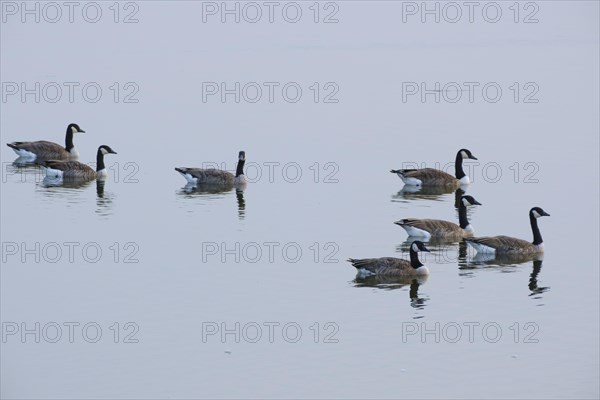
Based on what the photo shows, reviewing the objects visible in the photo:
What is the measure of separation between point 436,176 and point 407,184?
738 millimetres

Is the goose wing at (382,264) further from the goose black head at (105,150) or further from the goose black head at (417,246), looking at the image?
the goose black head at (105,150)

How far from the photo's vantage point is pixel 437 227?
25109 mm

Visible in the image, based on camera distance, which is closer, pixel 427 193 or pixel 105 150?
pixel 427 193

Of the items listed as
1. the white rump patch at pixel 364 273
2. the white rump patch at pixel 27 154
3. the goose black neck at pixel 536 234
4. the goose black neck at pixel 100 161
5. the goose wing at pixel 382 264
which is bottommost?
the white rump patch at pixel 364 273

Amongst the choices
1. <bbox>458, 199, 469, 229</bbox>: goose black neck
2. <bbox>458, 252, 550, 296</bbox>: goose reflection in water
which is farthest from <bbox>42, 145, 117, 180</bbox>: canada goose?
<bbox>458, 252, 550, 296</bbox>: goose reflection in water

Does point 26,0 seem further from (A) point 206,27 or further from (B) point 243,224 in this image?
(B) point 243,224

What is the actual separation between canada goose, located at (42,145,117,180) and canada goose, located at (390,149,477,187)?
7.08 metres

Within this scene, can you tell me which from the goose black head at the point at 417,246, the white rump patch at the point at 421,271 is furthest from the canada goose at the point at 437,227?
the white rump patch at the point at 421,271

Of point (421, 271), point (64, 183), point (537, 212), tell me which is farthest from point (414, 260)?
point (64, 183)

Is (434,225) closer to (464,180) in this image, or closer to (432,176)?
(432,176)

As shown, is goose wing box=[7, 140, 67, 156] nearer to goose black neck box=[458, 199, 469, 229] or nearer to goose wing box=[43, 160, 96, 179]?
goose wing box=[43, 160, 96, 179]

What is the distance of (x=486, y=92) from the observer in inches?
1542

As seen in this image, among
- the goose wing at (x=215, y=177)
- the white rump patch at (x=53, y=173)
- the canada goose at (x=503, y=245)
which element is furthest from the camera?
the white rump patch at (x=53, y=173)

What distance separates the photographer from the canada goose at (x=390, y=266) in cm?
2203
